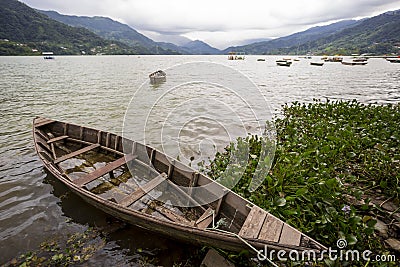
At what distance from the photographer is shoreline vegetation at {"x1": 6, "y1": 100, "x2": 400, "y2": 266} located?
3.65m

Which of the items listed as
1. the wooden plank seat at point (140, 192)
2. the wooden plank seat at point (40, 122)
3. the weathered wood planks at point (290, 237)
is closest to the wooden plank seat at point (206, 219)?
the weathered wood planks at point (290, 237)

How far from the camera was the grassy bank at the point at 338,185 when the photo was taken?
12.2ft

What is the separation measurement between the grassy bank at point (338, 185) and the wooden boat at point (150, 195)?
2.85 ft

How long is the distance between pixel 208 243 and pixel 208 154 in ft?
17.9

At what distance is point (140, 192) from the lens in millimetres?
5234

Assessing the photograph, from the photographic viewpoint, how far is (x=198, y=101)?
18.2 metres

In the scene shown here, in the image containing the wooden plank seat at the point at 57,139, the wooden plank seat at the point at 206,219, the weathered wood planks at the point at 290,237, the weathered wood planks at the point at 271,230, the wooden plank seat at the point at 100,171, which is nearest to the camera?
the weathered wood planks at the point at 290,237

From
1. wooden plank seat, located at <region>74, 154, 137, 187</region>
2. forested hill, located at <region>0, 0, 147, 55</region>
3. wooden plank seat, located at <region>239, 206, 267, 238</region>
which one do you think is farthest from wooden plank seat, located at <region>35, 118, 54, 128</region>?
forested hill, located at <region>0, 0, 147, 55</region>

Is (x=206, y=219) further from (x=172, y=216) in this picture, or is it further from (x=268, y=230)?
(x=268, y=230)

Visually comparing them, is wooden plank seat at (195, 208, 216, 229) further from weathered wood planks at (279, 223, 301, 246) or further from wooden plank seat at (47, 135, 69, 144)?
wooden plank seat at (47, 135, 69, 144)

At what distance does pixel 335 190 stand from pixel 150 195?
424 centimetres

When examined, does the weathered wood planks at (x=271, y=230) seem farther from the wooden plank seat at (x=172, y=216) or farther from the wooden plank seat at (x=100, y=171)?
the wooden plank seat at (x=100, y=171)

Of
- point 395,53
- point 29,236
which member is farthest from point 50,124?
point 395,53

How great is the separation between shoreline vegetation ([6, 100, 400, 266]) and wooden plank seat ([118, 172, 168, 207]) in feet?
2.88
